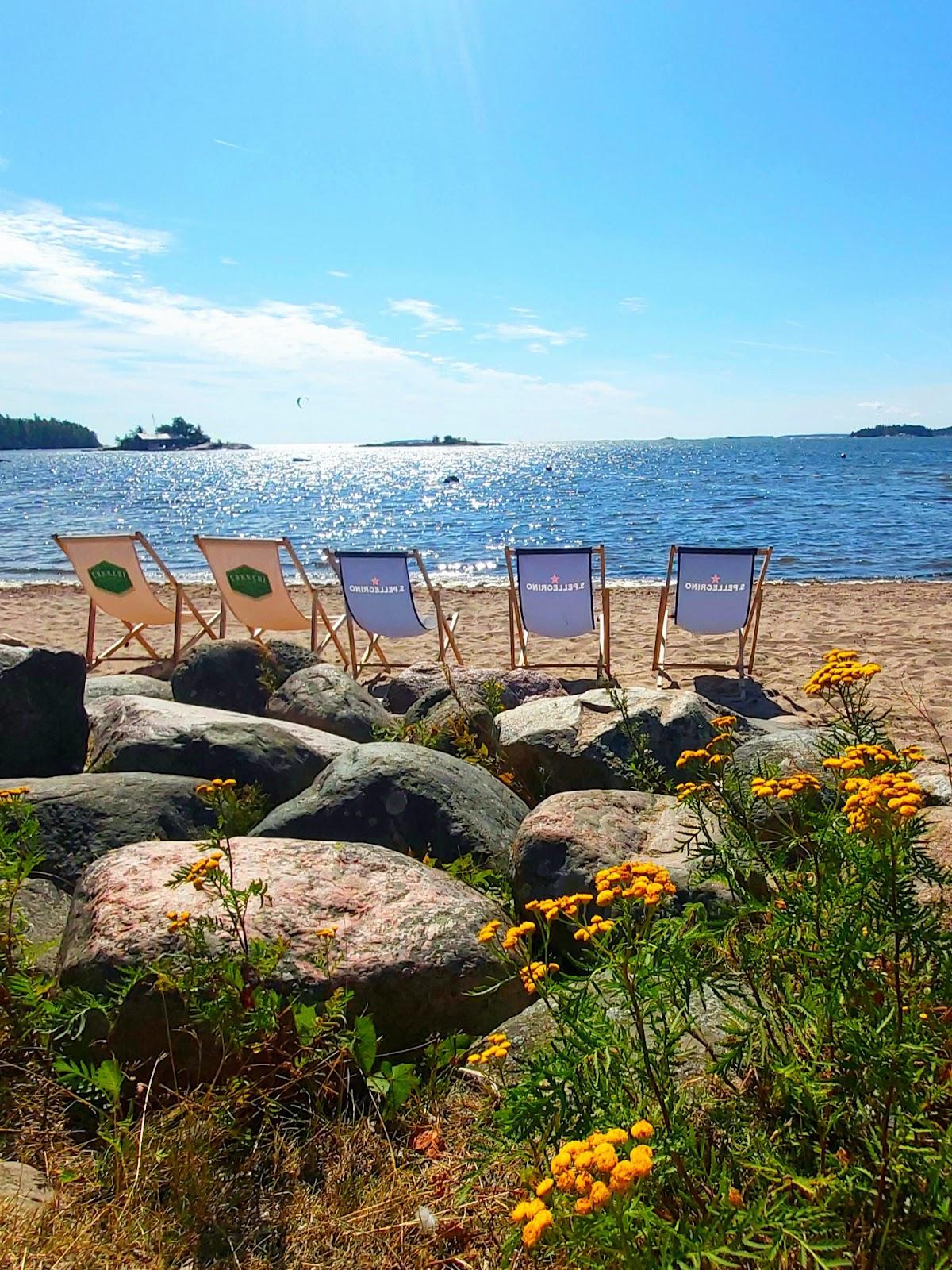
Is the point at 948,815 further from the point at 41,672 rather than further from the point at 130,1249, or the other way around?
the point at 41,672

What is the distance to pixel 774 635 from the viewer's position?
909 cm

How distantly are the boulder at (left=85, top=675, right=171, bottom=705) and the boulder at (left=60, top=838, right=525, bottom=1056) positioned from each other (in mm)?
2987

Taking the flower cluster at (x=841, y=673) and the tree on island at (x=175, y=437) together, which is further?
the tree on island at (x=175, y=437)

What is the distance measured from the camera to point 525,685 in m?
5.23

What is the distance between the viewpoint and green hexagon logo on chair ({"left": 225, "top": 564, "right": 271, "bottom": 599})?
7.54 m

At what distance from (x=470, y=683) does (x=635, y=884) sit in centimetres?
394

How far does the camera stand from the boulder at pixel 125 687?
5.10m

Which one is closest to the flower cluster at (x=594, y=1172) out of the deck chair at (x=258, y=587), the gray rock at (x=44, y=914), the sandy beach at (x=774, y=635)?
the gray rock at (x=44, y=914)

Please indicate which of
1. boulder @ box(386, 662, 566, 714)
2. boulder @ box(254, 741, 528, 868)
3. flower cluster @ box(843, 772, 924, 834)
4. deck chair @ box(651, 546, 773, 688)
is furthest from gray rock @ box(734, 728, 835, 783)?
deck chair @ box(651, 546, 773, 688)

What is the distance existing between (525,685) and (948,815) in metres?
3.14

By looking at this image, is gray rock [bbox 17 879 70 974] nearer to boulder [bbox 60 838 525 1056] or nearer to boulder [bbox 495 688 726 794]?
boulder [bbox 60 838 525 1056]

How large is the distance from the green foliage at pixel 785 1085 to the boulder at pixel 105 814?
1.72 metres

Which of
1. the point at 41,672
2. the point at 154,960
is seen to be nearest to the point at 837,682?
the point at 154,960

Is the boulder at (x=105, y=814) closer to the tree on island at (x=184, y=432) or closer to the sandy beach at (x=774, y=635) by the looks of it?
the sandy beach at (x=774, y=635)
